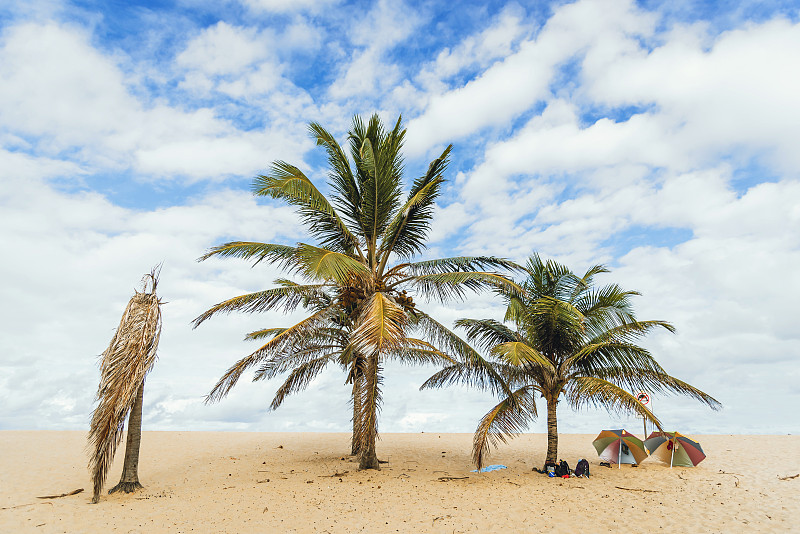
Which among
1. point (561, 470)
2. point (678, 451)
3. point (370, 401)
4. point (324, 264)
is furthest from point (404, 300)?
point (678, 451)

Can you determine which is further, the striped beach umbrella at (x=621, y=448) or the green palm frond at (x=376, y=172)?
the striped beach umbrella at (x=621, y=448)

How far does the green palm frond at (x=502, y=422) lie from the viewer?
12.9 meters

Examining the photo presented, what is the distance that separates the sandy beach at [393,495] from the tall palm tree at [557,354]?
5.64 feet

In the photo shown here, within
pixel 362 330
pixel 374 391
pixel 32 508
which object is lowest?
pixel 32 508

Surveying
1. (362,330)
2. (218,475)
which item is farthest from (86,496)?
(362,330)

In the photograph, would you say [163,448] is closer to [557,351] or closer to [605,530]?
[557,351]

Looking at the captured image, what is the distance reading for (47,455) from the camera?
17266mm

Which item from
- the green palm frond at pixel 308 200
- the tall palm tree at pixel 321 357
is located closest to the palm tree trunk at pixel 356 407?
the tall palm tree at pixel 321 357

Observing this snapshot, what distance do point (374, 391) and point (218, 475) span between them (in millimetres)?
5253

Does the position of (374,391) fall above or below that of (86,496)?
above

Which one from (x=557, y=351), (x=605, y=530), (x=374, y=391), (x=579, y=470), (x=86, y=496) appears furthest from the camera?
(x=557, y=351)

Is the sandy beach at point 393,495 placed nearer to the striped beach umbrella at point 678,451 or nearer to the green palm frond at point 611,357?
the striped beach umbrella at point 678,451

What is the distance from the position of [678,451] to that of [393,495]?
9.43 metres

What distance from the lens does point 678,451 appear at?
15086 mm
